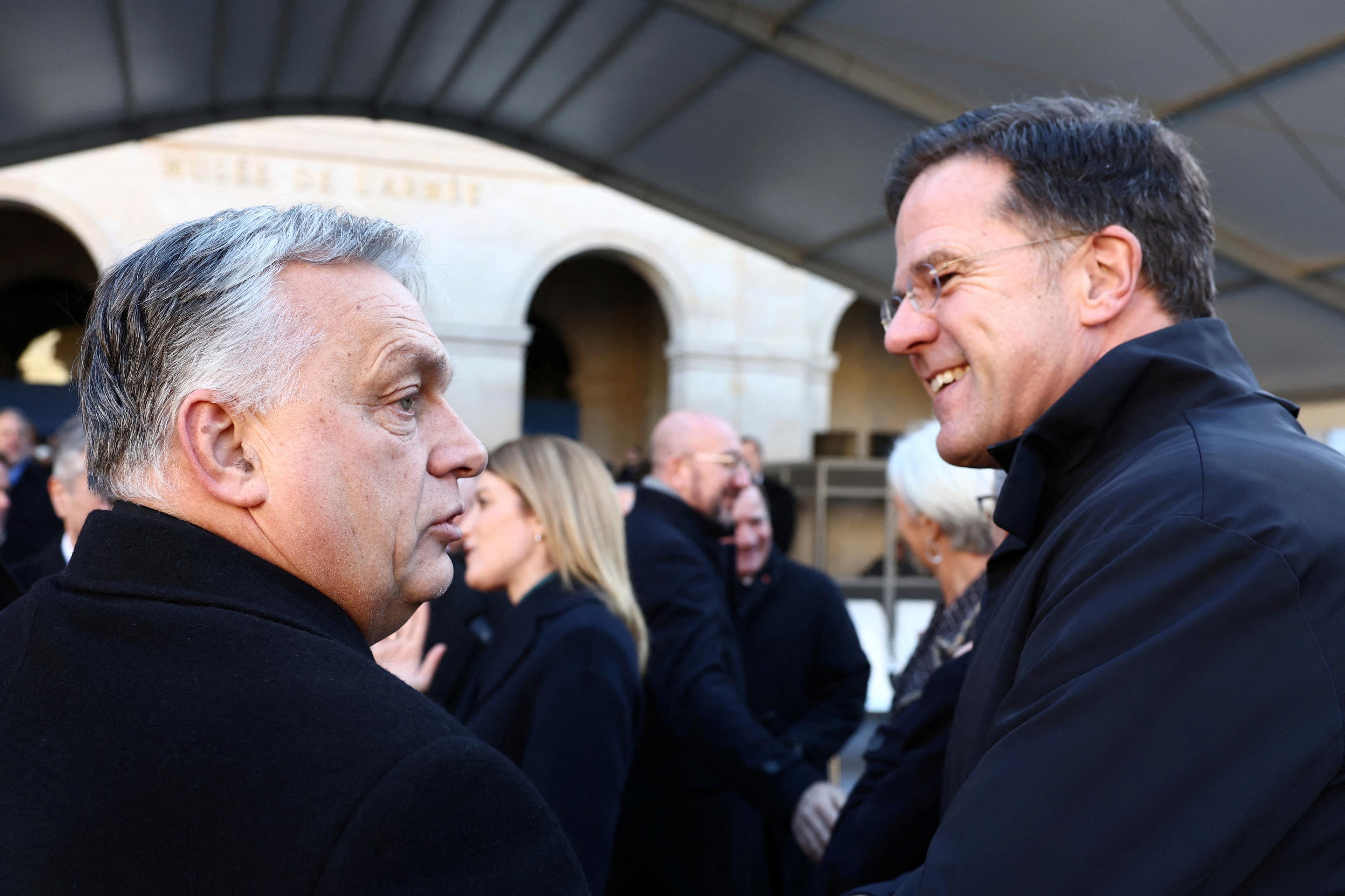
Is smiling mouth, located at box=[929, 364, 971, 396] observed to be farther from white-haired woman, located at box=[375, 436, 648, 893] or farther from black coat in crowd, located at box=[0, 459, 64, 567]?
black coat in crowd, located at box=[0, 459, 64, 567]

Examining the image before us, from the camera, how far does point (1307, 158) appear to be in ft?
15.0

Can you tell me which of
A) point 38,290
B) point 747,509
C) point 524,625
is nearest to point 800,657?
point 747,509

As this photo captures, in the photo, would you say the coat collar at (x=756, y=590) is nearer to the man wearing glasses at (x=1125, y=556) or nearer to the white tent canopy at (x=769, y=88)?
the white tent canopy at (x=769, y=88)

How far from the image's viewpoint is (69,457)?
3977 millimetres

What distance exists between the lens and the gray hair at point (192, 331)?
1.18 metres

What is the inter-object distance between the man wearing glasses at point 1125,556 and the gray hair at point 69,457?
3260 mm

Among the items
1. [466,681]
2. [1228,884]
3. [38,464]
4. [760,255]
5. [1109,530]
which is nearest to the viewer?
[1228,884]

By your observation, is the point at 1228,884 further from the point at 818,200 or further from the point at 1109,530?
the point at 818,200

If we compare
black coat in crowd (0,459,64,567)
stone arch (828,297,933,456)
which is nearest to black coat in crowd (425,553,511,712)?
black coat in crowd (0,459,64,567)

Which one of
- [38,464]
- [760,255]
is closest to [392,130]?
[760,255]

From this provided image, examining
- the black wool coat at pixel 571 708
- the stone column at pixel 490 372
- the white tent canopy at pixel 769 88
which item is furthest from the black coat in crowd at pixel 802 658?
the stone column at pixel 490 372

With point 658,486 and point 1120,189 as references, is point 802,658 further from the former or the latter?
point 1120,189

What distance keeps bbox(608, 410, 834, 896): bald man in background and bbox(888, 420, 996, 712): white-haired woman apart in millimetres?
594

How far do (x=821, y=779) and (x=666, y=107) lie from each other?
440cm
